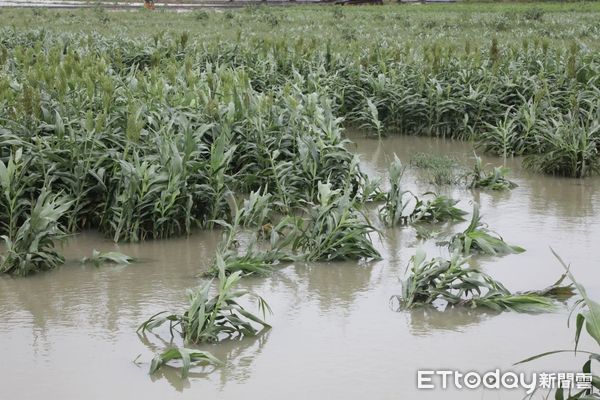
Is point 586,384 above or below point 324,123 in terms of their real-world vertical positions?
below

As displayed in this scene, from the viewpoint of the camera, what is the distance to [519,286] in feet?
18.8

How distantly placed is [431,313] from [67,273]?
237cm

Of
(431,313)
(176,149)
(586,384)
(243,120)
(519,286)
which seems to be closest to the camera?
(586,384)

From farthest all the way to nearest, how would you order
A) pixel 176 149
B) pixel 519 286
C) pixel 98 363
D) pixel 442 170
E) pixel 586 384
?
pixel 442 170 → pixel 176 149 → pixel 519 286 → pixel 98 363 → pixel 586 384

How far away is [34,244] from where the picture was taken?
5.81 metres

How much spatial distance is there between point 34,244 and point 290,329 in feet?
6.04

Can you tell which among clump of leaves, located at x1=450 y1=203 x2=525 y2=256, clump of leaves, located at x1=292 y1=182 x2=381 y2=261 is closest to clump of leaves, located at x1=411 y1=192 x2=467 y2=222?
clump of leaves, located at x1=450 y1=203 x2=525 y2=256

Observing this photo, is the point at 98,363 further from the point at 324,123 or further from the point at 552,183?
the point at 552,183

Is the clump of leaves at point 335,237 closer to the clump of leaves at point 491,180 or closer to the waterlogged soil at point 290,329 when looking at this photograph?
the waterlogged soil at point 290,329

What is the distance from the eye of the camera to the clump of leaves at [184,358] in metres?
4.35

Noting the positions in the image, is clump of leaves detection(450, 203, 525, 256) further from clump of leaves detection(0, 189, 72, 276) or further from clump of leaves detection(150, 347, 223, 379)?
clump of leaves detection(0, 189, 72, 276)

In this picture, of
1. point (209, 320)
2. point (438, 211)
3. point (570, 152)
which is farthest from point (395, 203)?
point (209, 320)

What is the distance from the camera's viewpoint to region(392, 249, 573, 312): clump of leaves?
528 cm

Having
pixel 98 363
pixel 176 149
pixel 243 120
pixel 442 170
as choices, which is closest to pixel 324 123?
pixel 243 120
